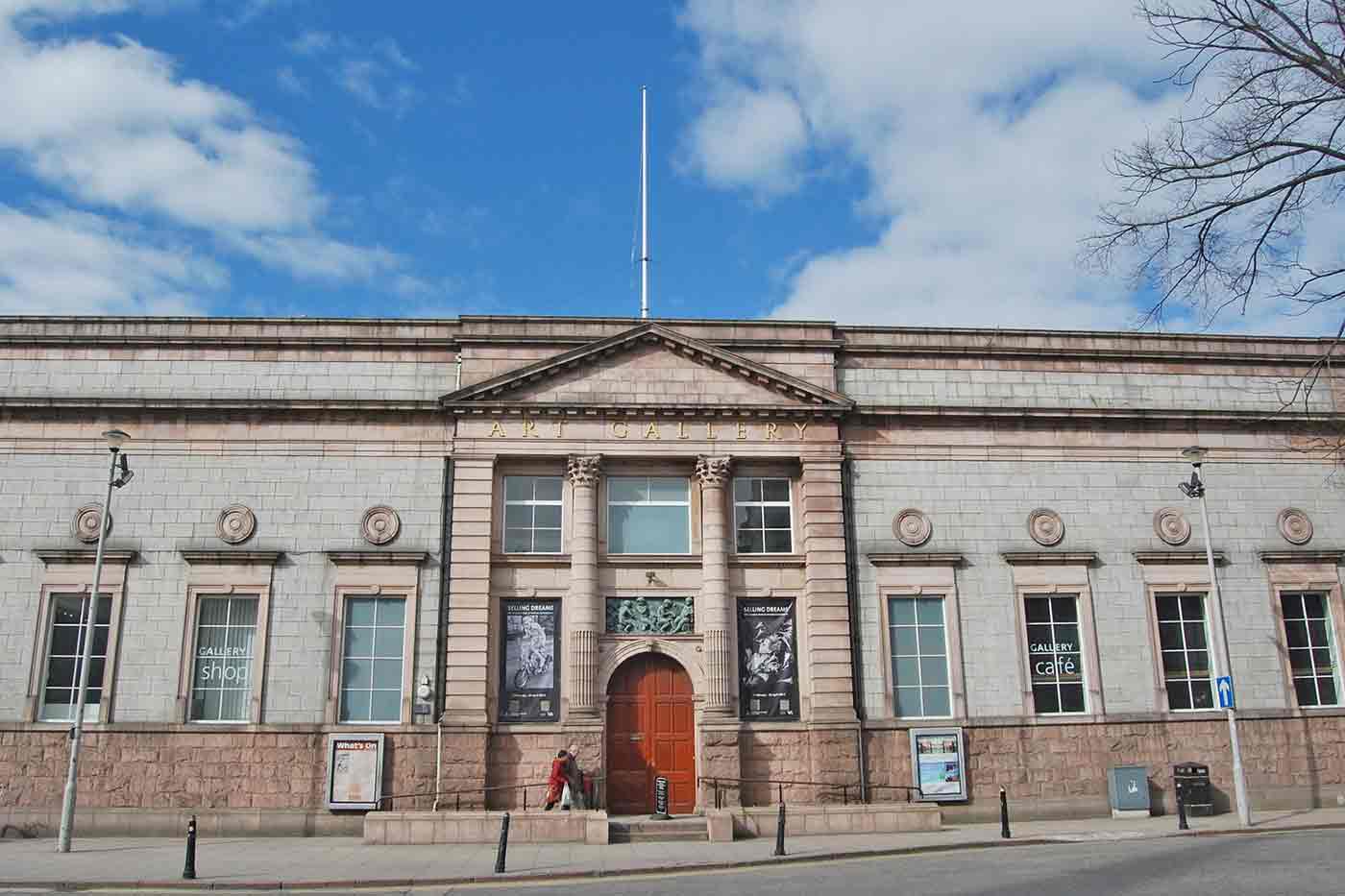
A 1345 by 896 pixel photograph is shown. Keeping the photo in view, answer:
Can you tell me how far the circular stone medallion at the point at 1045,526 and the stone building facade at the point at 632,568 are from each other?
0.11m

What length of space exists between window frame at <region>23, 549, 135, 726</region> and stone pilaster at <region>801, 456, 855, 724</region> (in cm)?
1529

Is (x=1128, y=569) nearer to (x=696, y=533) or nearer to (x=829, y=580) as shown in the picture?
(x=829, y=580)

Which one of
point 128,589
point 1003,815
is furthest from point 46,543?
point 1003,815

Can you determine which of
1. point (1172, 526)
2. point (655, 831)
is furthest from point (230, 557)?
point (1172, 526)

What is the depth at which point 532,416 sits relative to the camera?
25641 millimetres

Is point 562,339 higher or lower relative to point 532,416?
higher

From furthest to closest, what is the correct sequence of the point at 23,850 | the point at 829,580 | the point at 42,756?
1. the point at 829,580
2. the point at 42,756
3. the point at 23,850

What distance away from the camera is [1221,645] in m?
24.4

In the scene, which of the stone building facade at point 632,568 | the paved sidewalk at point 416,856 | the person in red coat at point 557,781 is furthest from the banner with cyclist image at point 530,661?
the paved sidewalk at point 416,856

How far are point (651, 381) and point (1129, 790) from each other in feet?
46.2

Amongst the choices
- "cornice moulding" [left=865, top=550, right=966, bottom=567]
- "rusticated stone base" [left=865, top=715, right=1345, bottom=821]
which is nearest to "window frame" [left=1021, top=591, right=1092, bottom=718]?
"rusticated stone base" [left=865, top=715, right=1345, bottom=821]

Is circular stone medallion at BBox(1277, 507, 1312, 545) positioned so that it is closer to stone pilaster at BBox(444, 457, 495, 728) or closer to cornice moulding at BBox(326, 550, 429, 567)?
stone pilaster at BBox(444, 457, 495, 728)

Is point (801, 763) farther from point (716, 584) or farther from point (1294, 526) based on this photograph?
point (1294, 526)

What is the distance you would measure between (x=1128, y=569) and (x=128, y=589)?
75.7ft
